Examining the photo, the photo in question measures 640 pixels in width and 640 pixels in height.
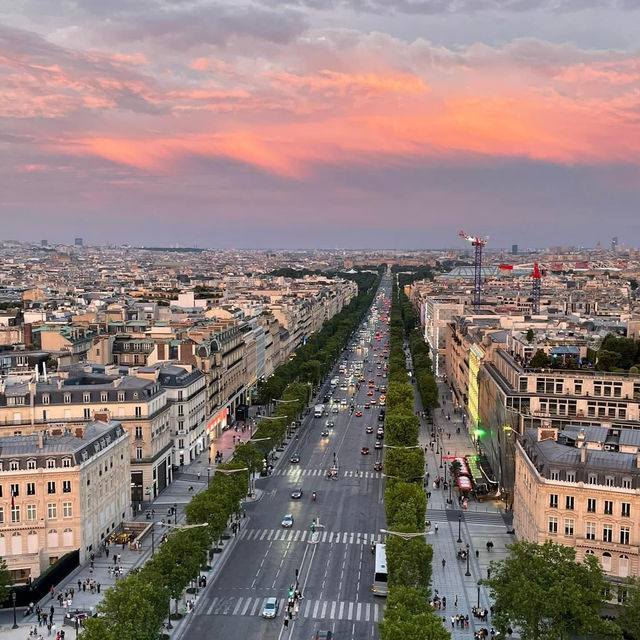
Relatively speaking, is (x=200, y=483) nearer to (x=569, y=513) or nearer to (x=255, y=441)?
(x=255, y=441)

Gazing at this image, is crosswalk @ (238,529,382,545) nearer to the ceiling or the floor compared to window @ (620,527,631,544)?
nearer to the floor

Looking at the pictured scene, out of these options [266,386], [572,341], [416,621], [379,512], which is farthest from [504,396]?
[266,386]

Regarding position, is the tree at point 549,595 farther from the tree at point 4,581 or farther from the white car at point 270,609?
the tree at point 4,581

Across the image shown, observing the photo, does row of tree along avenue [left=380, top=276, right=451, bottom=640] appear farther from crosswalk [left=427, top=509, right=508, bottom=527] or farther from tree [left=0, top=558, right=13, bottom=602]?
tree [left=0, top=558, right=13, bottom=602]

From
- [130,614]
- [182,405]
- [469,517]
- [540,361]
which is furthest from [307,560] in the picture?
[540,361]

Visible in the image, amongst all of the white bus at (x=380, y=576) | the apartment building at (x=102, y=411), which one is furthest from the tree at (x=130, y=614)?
the apartment building at (x=102, y=411)

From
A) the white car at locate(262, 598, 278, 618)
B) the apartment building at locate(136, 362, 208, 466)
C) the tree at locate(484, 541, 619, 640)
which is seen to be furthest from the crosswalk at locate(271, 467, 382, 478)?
the tree at locate(484, 541, 619, 640)
